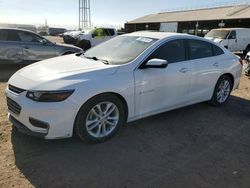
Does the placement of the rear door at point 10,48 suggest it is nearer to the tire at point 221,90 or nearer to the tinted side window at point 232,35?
the tire at point 221,90

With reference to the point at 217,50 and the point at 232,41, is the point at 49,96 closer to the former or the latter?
the point at 217,50

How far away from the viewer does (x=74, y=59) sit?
4.89 m

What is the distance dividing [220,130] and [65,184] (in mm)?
2927

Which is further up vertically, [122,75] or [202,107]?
[122,75]

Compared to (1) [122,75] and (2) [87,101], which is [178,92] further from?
(2) [87,101]

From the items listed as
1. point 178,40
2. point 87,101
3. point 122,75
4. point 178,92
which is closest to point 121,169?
point 87,101

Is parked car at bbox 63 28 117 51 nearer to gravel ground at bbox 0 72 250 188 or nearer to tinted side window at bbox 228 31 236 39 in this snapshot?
tinted side window at bbox 228 31 236 39

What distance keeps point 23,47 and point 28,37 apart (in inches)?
16.9

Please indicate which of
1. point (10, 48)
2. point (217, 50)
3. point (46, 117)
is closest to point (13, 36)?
point (10, 48)

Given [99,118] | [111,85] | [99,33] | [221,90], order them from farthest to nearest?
1. [99,33]
2. [221,90]
3. [99,118]
4. [111,85]

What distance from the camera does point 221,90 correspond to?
6316mm

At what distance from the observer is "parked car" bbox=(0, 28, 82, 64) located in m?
9.40

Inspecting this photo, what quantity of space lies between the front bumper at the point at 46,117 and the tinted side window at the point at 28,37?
642 cm

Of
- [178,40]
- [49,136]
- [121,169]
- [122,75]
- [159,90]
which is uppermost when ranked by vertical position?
[178,40]
